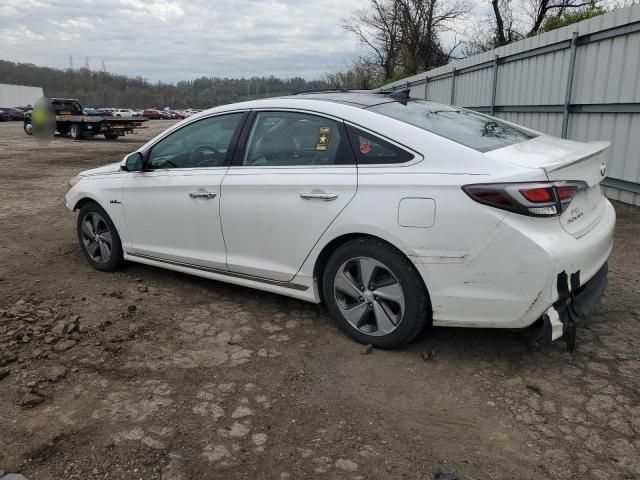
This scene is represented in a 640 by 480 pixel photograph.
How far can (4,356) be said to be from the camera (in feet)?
11.2

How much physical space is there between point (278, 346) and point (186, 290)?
1429mm


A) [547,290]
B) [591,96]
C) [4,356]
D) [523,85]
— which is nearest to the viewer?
[547,290]

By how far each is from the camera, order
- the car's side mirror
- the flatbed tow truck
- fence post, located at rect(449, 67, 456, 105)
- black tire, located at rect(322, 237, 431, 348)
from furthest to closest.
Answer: the flatbed tow truck < fence post, located at rect(449, 67, 456, 105) < the car's side mirror < black tire, located at rect(322, 237, 431, 348)

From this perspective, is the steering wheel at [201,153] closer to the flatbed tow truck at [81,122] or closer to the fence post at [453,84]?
the fence post at [453,84]

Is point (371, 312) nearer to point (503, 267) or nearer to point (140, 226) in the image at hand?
point (503, 267)

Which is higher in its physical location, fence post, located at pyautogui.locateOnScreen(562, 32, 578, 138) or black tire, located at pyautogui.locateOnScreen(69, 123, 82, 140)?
fence post, located at pyautogui.locateOnScreen(562, 32, 578, 138)

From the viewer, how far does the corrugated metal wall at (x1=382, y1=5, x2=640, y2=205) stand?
7000mm

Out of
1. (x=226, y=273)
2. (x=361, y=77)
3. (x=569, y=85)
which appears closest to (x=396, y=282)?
(x=226, y=273)

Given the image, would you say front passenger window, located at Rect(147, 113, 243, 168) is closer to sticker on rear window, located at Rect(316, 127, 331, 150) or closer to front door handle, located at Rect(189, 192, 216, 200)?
front door handle, located at Rect(189, 192, 216, 200)

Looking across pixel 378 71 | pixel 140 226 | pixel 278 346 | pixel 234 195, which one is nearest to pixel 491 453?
pixel 278 346

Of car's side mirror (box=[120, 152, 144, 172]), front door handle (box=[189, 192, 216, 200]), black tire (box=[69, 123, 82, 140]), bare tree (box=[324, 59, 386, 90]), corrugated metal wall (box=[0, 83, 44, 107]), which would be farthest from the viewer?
corrugated metal wall (box=[0, 83, 44, 107])

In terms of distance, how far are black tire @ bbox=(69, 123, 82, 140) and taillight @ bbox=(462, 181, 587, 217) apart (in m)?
28.7

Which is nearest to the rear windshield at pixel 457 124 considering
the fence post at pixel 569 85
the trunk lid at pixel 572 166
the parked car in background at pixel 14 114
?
the trunk lid at pixel 572 166

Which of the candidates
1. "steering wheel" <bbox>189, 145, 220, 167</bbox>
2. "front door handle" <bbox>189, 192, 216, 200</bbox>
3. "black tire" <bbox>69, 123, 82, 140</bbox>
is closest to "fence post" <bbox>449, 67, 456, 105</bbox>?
"steering wheel" <bbox>189, 145, 220, 167</bbox>
